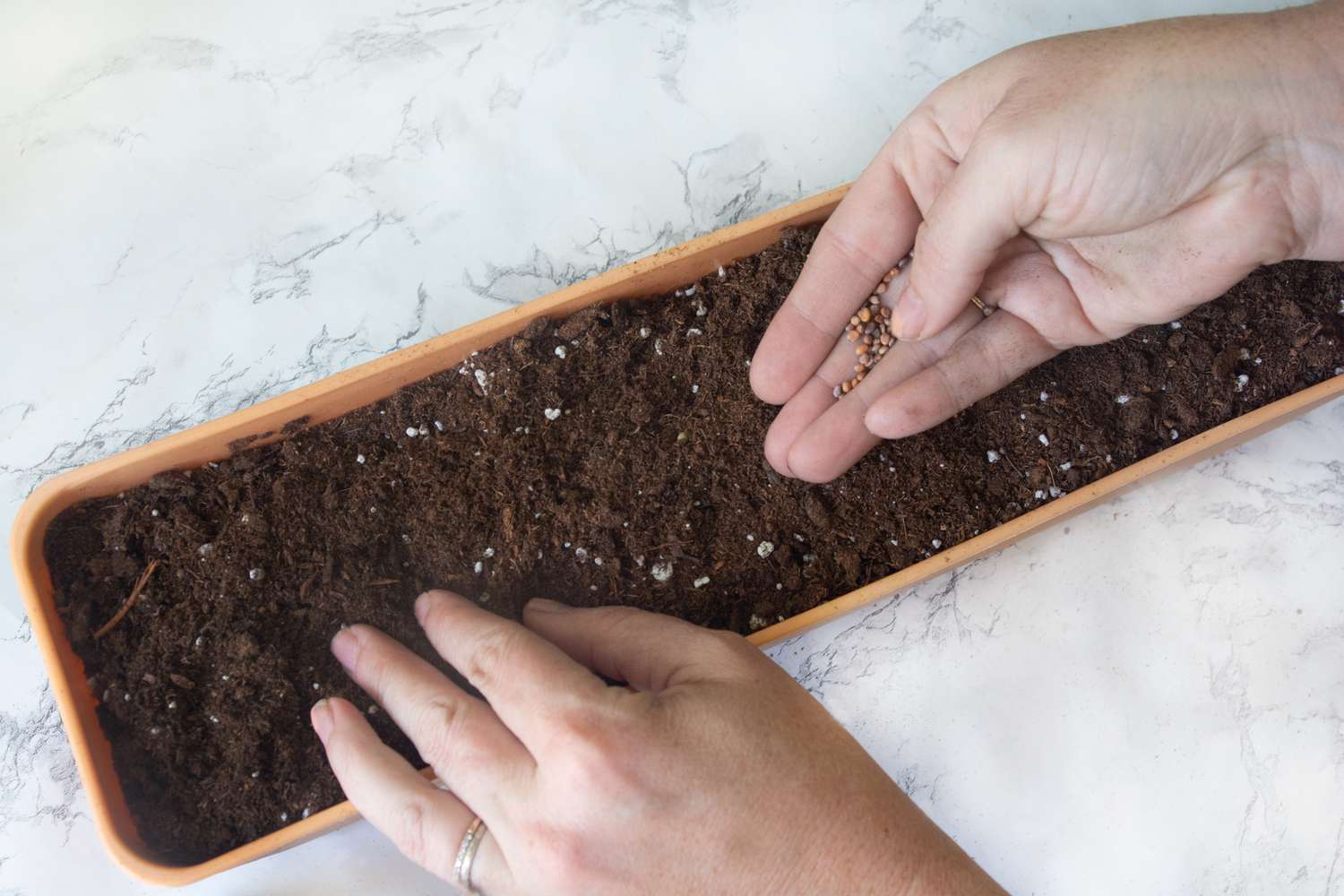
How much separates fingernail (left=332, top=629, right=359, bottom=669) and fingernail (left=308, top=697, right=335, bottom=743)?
0.18ft

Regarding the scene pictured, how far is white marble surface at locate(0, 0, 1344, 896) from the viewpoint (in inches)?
57.6

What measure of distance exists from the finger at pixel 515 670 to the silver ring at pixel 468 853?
4.4 inches

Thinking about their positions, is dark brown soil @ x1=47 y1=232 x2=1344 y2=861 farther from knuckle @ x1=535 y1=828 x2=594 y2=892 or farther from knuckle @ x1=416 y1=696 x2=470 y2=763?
knuckle @ x1=535 y1=828 x2=594 y2=892

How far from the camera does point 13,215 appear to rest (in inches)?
60.4


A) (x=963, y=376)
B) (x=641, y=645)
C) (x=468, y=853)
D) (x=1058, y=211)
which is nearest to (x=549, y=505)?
(x=641, y=645)

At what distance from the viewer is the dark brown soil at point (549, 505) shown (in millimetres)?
1213

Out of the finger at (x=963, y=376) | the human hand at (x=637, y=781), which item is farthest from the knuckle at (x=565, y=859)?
the finger at (x=963, y=376)

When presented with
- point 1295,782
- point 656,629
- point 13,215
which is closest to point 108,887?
point 656,629

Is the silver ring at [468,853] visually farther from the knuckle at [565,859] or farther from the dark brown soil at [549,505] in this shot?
the dark brown soil at [549,505]

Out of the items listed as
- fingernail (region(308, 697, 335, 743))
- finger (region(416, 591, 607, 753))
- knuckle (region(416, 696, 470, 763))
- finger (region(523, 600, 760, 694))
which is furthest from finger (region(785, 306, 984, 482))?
fingernail (region(308, 697, 335, 743))

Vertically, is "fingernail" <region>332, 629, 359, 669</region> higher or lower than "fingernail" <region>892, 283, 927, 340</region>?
lower

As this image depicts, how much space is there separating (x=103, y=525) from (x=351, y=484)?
330 millimetres

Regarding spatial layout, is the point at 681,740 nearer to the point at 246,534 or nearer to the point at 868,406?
the point at 868,406

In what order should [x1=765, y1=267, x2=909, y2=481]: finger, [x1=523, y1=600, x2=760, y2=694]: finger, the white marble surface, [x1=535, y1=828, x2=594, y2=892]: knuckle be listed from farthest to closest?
the white marble surface → [x1=765, y1=267, x2=909, y2=481]: finger → [x1=523, y1=600, x2=760, y2=694]: finger → [x1=535, y1=828, x2=594, y2=892]: knuckle
